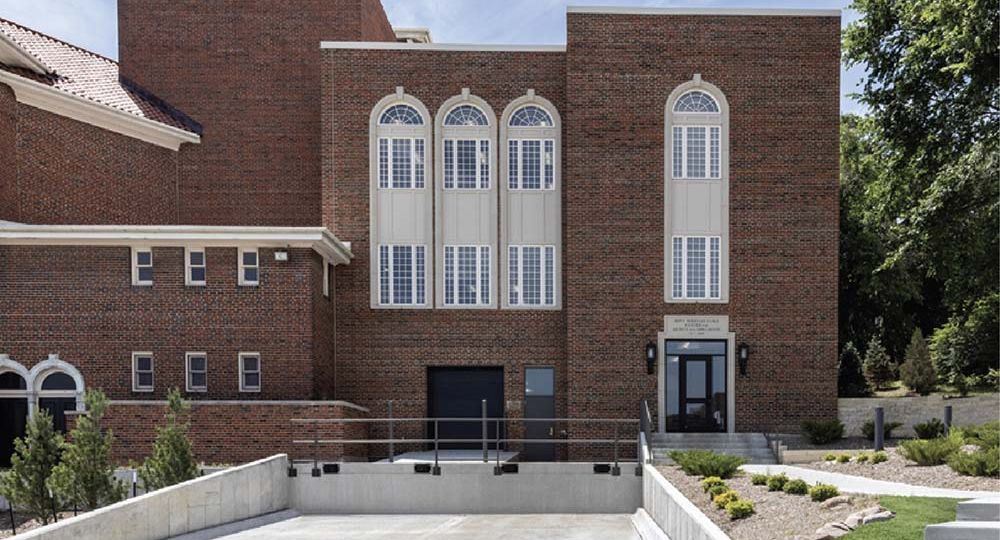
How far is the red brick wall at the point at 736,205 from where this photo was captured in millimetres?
24703

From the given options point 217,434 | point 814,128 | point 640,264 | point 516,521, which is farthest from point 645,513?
point 814,128

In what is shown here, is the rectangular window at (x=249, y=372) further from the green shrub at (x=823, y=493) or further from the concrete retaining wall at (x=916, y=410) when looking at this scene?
the concrete retaining wall at (x=916, y=410)

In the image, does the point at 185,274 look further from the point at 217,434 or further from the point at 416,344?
the point at 416,344

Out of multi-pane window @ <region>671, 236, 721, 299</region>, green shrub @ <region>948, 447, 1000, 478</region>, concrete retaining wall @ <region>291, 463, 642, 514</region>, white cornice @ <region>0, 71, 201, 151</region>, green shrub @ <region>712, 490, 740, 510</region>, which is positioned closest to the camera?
green shrub @ <region>712, 490, 740, 510</region>

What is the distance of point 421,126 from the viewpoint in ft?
85.3

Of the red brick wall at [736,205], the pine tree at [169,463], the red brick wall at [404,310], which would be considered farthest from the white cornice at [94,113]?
the red brick wall at [736,205]

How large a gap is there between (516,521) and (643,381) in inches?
261

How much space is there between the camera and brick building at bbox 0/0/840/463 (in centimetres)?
2256

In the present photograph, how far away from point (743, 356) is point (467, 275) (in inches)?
296

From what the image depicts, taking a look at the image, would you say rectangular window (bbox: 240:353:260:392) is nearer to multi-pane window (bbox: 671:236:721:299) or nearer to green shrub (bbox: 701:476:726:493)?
multi-pane window (bbox: 671:236:721:299)

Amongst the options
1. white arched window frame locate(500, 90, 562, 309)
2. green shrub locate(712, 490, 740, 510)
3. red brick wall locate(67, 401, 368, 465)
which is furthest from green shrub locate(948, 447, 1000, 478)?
red brick wall locate(67, 401, 368, 465)

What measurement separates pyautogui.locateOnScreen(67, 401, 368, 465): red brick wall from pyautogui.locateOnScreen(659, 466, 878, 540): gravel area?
9878mm

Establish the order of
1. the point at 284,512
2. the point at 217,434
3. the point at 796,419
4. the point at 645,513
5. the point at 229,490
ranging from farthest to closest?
the point at 796,419
the point at 217,434
the point at 284,512
the point at 645,513
the point at 229,490

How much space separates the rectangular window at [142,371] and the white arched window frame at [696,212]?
13.0 metres
